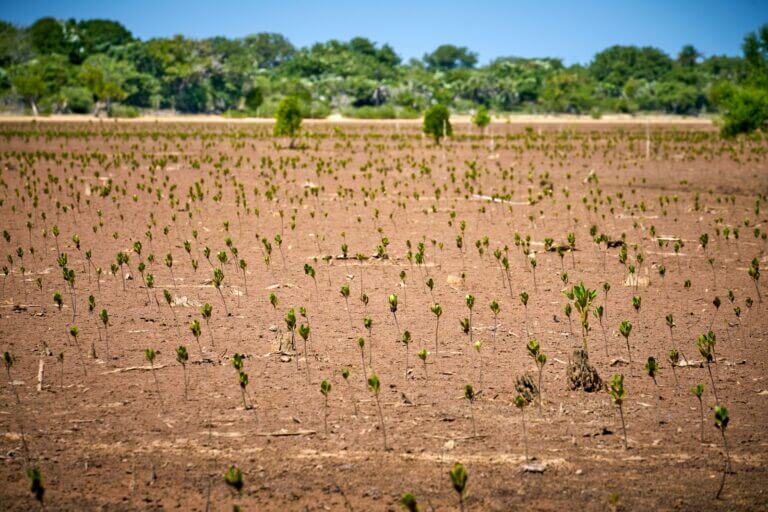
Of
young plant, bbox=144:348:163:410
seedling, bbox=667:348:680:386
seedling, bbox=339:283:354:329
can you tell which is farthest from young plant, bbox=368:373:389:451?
seedling, bbox=667:348:680:386

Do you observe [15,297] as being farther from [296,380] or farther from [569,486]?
[569,486]

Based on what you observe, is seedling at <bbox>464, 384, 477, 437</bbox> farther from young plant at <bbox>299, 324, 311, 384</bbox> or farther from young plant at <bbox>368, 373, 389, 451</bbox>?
young plant at <bbox>299, 324, 311, 384</bbox>

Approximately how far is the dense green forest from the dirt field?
191 ft

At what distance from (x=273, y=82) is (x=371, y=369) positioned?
88235 mm

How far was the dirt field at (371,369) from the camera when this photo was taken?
4.34 m

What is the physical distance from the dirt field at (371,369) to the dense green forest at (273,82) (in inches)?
2297

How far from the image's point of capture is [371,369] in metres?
6.21

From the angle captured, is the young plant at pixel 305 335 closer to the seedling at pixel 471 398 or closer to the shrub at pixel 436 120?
the seedling at pixel 471 398

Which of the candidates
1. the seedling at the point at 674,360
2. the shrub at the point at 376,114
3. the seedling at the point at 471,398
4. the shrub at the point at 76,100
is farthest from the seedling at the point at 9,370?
the shrub at the point at 76,100

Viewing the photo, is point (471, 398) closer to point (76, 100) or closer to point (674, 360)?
point (674, 360)

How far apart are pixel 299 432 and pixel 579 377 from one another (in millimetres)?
2455

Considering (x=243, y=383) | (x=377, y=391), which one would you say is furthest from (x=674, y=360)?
(x=243, y=383)

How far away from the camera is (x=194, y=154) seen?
85.7ft

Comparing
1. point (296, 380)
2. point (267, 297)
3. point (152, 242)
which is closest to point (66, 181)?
point (152, 242)
